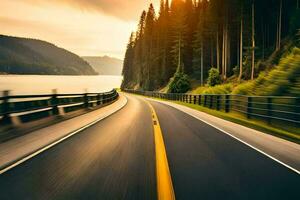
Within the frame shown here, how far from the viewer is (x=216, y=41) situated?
221 ft

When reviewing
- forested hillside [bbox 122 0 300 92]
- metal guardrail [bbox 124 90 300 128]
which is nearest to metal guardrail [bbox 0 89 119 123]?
metal guardrail [bbox 124 90 300 128]

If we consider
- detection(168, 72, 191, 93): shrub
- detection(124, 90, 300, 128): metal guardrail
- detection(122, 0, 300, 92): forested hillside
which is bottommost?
detection(124, 90, 300, 128): metal guardrail

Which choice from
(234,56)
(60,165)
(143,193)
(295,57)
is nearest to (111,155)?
(60,165)

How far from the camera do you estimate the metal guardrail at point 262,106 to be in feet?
39.8

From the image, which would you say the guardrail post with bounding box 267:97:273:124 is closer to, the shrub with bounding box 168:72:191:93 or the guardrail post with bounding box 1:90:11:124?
the guardrail post with bounding box 1:90:11:124

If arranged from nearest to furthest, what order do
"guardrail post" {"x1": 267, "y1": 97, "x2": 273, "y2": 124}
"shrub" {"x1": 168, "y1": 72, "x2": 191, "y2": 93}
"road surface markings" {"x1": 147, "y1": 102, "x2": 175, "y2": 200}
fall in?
"road surface markings" {"x1": 147, "y1": 102, "x2": 175, "y2": 200}
"guardrail post" {"x1": 267, "y1": 97, "x2": 273, "y2": 124}
"shrub" {"x1": 168, "y1": 72, "x2": 191, "y2": 93}

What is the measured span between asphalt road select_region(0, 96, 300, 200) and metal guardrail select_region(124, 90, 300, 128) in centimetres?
506

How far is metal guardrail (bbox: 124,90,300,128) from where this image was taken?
12143mm

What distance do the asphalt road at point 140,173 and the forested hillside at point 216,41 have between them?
89.1ft

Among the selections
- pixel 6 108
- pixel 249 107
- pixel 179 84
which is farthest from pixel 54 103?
pixel 179 84

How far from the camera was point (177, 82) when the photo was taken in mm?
56594

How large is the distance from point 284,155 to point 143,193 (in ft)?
14.9

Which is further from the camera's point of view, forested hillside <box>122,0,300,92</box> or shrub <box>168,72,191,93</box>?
shrub <box>168,72,191,93</box>

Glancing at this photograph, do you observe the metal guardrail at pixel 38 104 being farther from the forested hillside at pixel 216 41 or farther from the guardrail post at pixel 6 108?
the forested hillside at pixel 216 41
